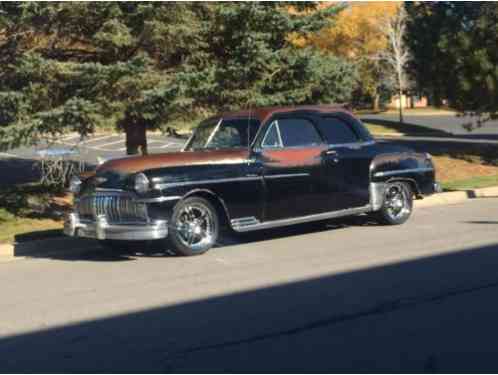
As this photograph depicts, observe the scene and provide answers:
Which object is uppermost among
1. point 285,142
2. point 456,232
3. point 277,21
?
point 277,21

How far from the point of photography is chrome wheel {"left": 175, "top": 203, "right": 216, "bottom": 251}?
9664 millimetres

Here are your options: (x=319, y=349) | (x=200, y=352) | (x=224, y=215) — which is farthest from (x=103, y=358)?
(x=224, y=215)

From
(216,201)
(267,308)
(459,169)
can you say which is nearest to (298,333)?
(267,308)

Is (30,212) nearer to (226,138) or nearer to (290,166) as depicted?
(226,138)

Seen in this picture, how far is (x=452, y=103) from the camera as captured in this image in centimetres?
2145

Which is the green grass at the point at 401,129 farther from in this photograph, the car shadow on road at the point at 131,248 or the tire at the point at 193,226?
the tire at the point at 193,226

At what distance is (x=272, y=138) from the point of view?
1058 centimetres

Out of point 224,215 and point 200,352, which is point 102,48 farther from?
point 200,352

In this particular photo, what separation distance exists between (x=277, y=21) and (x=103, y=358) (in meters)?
9.51

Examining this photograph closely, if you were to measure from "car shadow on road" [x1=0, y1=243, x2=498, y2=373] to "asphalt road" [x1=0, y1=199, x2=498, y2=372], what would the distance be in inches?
0.6

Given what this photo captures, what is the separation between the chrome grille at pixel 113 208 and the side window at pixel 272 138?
82.1 inches

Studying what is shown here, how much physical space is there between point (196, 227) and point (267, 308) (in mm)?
2981

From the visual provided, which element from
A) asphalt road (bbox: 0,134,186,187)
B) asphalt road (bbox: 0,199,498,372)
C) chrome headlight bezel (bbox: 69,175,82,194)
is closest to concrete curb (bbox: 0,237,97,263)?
asphalt road (bbox: 0,199,498,372)

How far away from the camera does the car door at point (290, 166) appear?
34.1 ft
